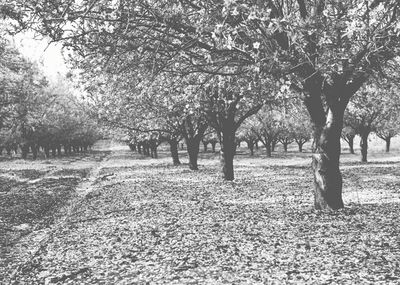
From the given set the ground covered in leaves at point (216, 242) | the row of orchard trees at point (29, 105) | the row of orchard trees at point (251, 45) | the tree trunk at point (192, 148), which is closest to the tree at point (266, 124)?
the tree trunk at point (192, 148)

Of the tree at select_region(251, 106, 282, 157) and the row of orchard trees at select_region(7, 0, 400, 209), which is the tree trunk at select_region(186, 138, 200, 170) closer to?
the row of orchard trees at select_region(7, 0, 400, 209)

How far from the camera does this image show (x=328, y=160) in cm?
1347

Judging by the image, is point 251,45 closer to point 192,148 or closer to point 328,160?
point 328,160

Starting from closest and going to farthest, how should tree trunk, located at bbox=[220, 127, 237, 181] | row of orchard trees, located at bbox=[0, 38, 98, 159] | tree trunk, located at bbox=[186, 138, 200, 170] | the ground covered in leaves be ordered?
the ground covered in leaves
tree trunk, located at bbox=[220, 127, 237, 181]
row of orchard trees, located at bbox=[0, 38, 98, 159]
tree trunk, located at bbox=[186, 138, 200, 170]

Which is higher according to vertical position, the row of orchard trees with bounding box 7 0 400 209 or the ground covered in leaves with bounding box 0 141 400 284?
the row of orchard trees with bounding box 7 0 400 209

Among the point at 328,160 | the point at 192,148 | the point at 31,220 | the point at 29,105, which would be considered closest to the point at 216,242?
the point at 328,160

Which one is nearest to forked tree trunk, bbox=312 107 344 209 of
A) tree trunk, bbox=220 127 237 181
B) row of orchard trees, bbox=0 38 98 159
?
row of orchard trees, bbox=0 38 98 159

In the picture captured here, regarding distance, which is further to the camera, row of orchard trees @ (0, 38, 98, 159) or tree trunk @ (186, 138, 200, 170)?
tree trunk @ (186, 138, 200, 170)

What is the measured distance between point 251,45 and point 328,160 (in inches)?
196

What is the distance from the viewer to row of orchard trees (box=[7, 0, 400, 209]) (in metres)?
8.26

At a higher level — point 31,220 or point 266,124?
point 266,124

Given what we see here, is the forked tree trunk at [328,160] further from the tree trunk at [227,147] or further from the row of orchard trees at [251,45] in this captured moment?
the tree trunk at [227,147]

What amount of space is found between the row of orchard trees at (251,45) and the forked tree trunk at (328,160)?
33 millimetres

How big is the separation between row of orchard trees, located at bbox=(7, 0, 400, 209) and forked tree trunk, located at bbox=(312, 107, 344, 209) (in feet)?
0.11
